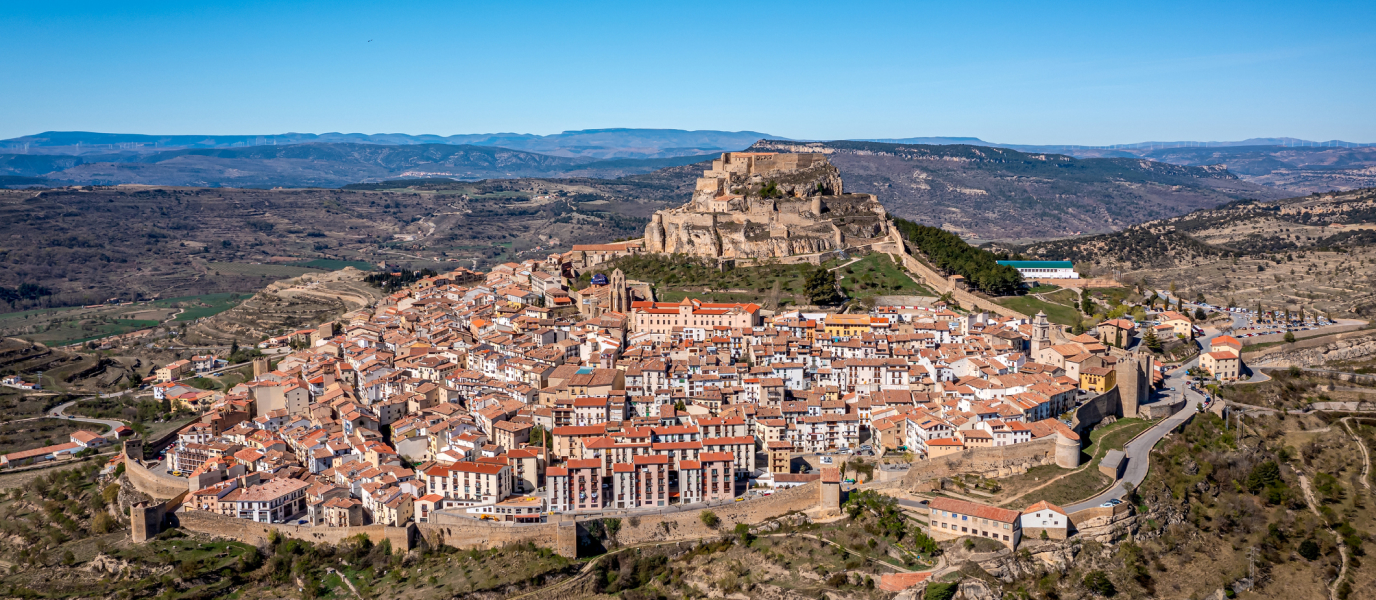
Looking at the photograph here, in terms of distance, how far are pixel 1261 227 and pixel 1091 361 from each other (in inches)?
2099

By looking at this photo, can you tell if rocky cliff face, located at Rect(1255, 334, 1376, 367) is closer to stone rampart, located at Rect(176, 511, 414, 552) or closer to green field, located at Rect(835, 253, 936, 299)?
green field, located at Rect(835, 253, 936, 299)

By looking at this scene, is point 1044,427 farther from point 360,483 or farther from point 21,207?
point 21,207

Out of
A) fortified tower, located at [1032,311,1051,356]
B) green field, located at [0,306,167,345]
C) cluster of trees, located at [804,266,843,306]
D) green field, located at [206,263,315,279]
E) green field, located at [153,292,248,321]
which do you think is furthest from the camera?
green field, located at [206,263,315,279]

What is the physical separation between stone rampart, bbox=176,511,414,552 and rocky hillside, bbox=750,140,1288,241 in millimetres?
103760

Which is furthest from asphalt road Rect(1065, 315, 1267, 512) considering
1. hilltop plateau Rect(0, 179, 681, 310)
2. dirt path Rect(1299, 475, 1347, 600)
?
hilltop plateau Rect(0, 179, 681, 310)

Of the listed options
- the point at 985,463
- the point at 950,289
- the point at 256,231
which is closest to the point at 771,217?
the point at 950,289

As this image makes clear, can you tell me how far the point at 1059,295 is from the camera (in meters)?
46.4

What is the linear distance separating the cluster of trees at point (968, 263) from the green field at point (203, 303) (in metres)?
47.8

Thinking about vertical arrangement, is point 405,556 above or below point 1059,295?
below

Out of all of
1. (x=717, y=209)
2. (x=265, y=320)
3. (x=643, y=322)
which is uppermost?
(x=717, y=209)

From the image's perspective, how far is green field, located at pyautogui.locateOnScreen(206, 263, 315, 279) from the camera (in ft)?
320

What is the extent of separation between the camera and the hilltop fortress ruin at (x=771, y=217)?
49.1 m

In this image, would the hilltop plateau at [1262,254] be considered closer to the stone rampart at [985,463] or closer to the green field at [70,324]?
the stone rampart at [985,463]

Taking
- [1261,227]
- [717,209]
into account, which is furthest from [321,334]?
[1261,227]
